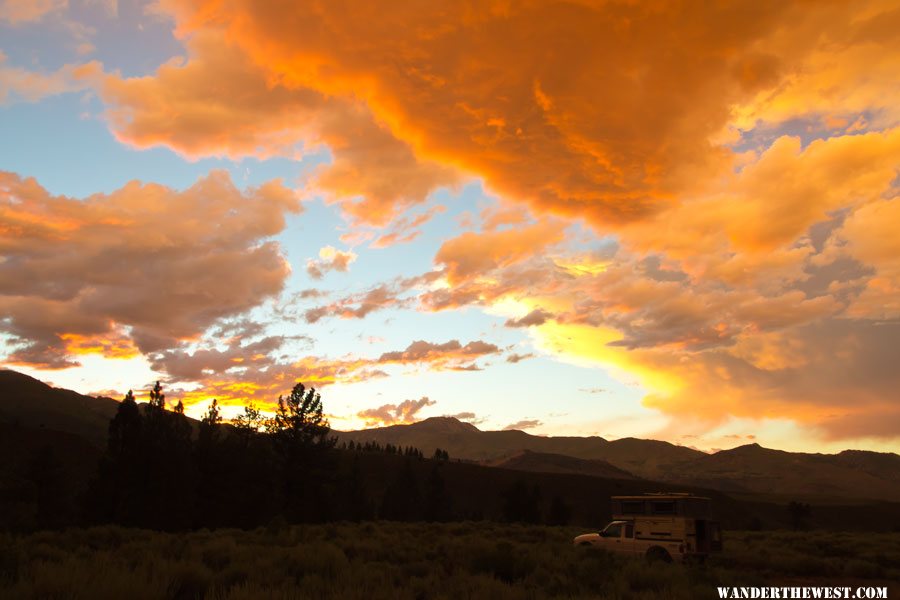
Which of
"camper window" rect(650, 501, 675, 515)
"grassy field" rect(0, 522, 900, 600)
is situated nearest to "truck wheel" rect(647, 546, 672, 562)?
"camper window" rect(650, 501, 675, 515)

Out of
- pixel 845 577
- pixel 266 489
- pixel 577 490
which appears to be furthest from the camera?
pixel 577 490

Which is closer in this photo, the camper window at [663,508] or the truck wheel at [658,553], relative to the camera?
the truck wheel at [658,553]

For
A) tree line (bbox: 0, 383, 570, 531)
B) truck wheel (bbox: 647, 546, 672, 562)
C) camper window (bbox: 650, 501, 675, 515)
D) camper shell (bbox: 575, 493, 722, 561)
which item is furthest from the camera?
tree line (bbox: 0, 383, 570, 531)

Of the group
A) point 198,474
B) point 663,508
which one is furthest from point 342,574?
point 198,474

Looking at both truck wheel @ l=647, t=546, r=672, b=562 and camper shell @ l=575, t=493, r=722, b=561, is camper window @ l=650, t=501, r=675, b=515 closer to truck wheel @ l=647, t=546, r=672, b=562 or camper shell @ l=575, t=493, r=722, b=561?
camper shell @ l=575, t=493, r=722, b=561

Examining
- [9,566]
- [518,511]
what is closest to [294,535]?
[9,566]

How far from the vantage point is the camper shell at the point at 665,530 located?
21.7 metres

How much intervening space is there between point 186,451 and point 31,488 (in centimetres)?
1523

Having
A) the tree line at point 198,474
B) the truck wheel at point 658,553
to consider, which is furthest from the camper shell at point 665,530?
the tree line at point 198,474

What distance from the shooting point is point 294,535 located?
2342 centimetres

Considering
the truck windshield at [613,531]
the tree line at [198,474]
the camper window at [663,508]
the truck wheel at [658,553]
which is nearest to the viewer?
the truck wheel at [658,553]

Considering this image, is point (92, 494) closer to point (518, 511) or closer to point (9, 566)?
point (9, 566)

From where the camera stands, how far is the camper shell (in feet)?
71.1

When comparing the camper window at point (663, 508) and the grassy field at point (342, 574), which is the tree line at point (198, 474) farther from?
the camper window at point (663, 508)
